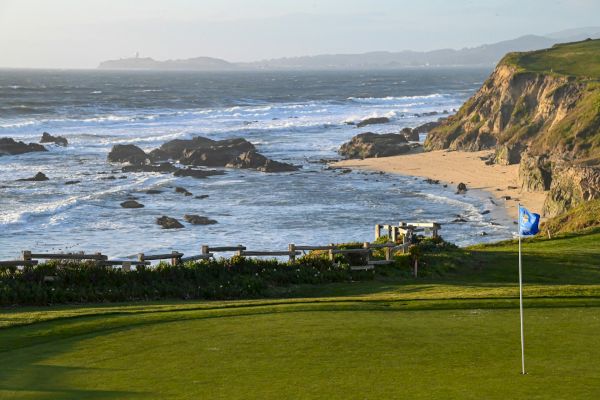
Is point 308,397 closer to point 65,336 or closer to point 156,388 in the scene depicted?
point 156,388

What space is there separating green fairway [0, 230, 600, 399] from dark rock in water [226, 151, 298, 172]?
4940 centimetres

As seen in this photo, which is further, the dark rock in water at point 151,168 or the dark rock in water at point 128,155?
the dark rock in water at point 128,155

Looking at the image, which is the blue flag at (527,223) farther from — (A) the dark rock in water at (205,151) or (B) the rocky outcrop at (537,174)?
(A) the dark rock in water at (205,151)

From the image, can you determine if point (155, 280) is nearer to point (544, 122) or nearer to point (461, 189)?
point (461, 189)

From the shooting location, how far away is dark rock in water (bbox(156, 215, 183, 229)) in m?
46.7

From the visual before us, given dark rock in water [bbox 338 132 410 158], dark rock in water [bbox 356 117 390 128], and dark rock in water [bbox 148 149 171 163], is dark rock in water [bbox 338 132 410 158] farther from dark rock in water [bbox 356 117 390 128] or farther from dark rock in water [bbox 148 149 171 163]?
dark rock in water [bbox 356 117 390 128]

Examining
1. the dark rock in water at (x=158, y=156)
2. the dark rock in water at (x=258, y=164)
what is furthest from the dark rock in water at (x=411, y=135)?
the dark rock in water at (x=158, y=156)

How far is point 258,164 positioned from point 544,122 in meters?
22.1

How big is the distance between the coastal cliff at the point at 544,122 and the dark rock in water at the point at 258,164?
15517 mm

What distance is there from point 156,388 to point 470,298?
9.19m

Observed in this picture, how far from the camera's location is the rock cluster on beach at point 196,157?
7238 cm

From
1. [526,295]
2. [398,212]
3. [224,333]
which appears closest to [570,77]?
[398,212]

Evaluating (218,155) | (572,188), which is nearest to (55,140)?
(218,155)

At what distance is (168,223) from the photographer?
4706 cm
